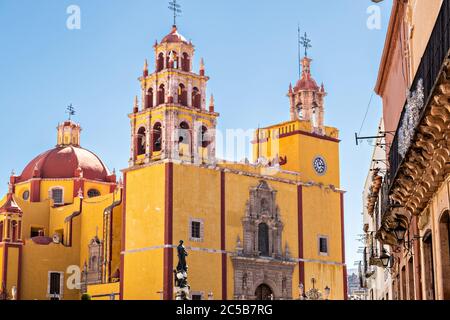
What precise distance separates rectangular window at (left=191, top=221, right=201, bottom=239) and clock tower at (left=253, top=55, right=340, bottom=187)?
6965 mm

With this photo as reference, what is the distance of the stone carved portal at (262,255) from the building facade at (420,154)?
27.7 m

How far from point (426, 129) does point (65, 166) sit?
48.4 meters

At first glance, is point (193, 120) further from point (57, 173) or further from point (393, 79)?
point (393, 79)

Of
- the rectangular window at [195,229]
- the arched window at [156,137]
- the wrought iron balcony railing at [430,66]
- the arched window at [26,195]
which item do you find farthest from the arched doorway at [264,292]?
the wrought iron balcony railing at [430,66]

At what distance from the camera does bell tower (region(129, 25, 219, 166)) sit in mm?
44375

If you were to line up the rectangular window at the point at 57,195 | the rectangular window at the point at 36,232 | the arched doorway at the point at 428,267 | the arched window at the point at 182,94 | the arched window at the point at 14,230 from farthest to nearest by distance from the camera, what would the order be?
the rectangular window at the point at 57,195 → the rectangular window at the point at 36,232 → the arched window at the point at 14,230 → the arched window at the point at 182,94 → the arched doorway at the point at 428,267

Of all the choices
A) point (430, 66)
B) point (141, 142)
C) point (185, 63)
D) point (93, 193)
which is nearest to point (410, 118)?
point (430, 66)

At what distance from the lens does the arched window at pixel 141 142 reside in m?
45.8

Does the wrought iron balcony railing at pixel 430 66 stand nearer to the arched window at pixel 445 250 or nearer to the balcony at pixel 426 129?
the balcony at pixel 426 129

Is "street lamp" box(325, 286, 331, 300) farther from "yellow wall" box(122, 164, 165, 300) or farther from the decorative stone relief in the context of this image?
the decorative stone relief
